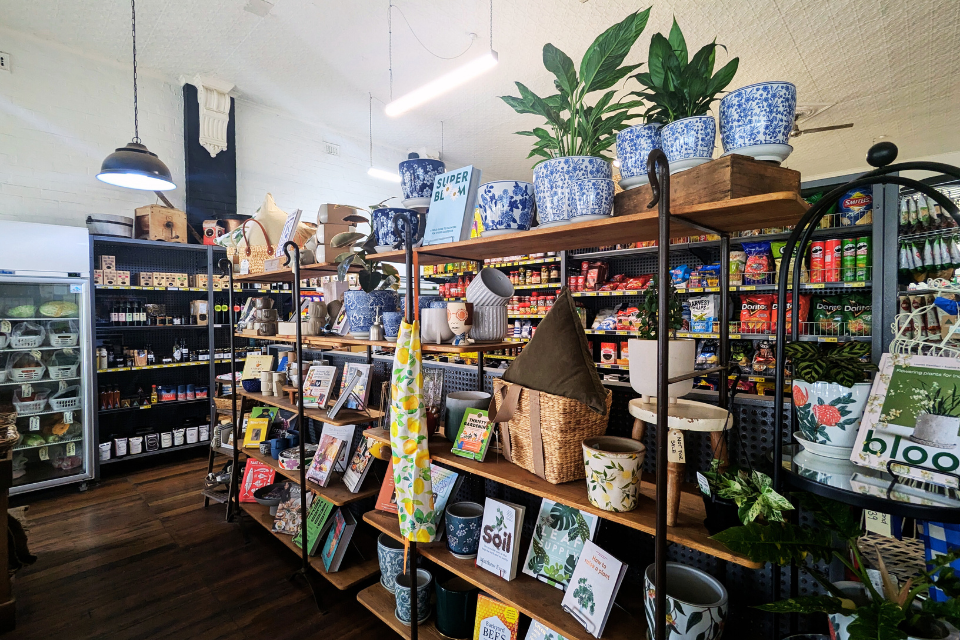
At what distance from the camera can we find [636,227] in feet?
4.29

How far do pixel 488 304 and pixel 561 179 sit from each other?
568 mm

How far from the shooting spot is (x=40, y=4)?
3773 millimetres

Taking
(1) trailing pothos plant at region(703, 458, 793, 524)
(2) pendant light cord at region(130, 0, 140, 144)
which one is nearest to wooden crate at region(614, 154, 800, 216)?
(1) trailing pothos plant at region(703, 458, 793, 524)

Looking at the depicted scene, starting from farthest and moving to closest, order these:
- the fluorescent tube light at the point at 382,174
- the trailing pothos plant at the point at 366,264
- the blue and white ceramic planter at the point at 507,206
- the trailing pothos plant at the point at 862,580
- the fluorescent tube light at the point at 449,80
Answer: the fluorescent tube light at the point at 382,174 < the fluorescent tube light at the point at 449,80 < the trailing pothos plant at the point at 366,264 < the blue and white ceramic planter at the point at 507,206 < the trailing pothos plant at the point at 862,580

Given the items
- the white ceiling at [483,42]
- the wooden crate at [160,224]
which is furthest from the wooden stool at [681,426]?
the wooden crate at [160,224]

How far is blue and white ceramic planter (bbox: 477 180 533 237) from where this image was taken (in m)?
1.46

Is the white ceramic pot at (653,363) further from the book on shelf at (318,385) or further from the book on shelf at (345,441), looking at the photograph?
the book on shelf at (318,385)

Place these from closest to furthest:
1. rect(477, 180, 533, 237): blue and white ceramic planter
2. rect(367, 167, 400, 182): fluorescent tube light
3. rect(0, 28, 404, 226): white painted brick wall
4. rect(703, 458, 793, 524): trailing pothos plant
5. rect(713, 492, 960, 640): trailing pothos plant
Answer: rect(713, 492, 960, 640): trailing pothos plant, rect(703, 458, 793, 524): trailing pothos plant, rect(477, 180, 533, 237): blue and white ceramic planter, rect(0, 28, 404, 226): white painted brick wall, rect(367, 167, 400, 182): fluorescent tube light

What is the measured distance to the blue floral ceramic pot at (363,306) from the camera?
2.16 meters

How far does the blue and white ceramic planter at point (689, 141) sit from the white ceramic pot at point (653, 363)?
44 centimetres

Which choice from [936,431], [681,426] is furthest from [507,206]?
[936,431]

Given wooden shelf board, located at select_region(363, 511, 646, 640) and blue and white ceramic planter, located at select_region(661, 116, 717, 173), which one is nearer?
blue and white ceramic planter, located at select_region(661, 116, 717, 173)

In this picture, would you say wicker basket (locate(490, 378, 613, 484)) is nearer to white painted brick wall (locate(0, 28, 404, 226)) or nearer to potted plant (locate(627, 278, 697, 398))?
potted plant (locate(627, 278, 697, 398))

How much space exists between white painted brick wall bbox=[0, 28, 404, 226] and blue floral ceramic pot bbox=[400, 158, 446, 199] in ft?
14.4
